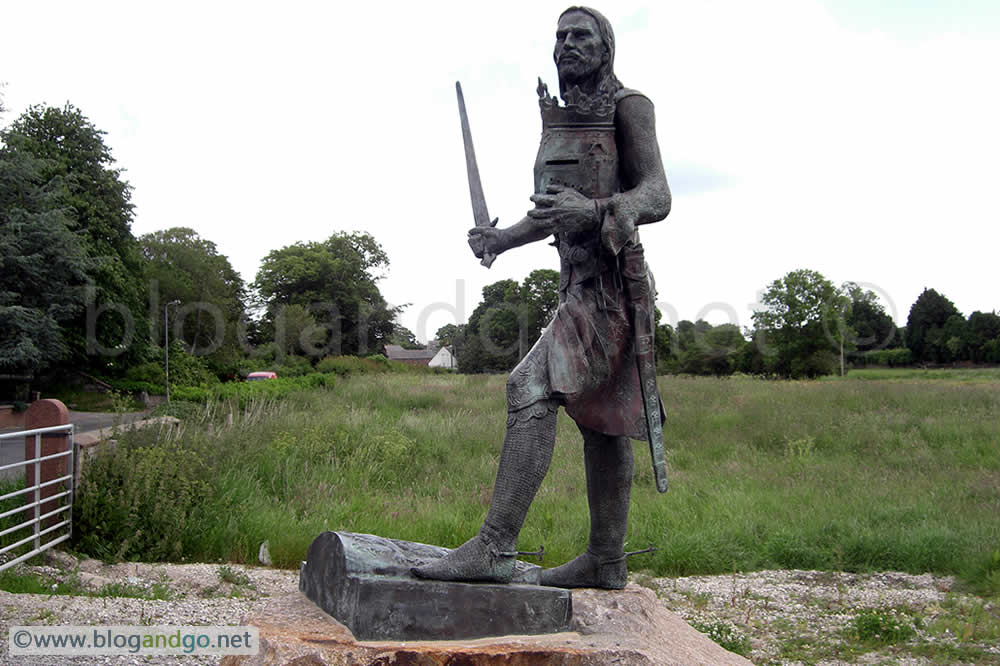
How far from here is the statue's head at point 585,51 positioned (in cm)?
336

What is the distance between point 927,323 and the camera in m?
58.6

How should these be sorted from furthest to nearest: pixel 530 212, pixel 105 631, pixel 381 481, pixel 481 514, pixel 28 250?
pixel 28 250
pixel 381 481
pixel 481 514
pixel 105 631
pixel 530 212

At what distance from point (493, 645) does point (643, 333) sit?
1409 millimetres

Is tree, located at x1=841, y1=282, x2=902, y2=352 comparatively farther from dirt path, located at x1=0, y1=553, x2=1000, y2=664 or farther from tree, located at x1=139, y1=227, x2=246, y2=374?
dirt path, located at x1=0, y1=553, x2=1000, y2=664

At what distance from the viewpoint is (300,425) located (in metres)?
12.4

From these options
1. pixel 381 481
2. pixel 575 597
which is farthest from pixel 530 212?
pixel 381 481

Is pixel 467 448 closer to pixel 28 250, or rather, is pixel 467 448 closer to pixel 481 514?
pixel 481 514

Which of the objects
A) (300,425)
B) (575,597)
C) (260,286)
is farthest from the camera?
(260,286)

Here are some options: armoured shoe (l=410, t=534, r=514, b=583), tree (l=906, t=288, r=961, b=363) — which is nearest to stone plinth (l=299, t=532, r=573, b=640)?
armoured shoe (l=410, t=534, r=514, b=583)

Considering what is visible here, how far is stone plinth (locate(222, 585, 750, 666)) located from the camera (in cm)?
282

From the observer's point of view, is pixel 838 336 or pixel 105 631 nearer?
pixel 105 631

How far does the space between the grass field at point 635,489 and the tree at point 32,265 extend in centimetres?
1441

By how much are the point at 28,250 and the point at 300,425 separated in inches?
705

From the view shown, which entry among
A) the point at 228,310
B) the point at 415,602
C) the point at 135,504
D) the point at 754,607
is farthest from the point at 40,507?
the point at 228,310
